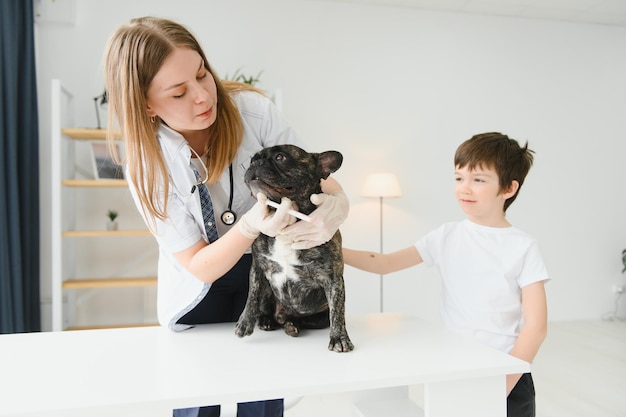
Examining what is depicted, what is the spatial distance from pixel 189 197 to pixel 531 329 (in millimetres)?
983

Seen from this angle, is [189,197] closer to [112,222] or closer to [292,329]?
[292,329]

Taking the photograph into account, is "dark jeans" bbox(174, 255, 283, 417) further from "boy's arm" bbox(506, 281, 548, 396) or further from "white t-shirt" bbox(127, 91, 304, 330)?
"boy's arm" bbox(506, 281, 548, 396)

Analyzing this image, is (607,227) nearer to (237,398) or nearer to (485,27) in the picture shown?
(485,27)

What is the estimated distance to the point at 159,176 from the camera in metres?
1.19

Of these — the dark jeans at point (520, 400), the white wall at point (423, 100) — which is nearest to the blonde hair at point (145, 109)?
the dark jeans at point (520, 400)

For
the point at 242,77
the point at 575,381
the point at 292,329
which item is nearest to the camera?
the point at 292,329

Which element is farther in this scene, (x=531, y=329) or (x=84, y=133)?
(x=84, y=133)

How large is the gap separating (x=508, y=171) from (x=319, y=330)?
778 mm

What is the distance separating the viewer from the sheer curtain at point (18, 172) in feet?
10.9

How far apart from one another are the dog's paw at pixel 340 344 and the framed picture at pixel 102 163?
2988 millimetres

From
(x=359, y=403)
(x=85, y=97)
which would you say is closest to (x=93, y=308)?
(x=85, y=97)

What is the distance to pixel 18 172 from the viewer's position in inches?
138

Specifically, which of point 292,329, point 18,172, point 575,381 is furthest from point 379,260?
point 18,172

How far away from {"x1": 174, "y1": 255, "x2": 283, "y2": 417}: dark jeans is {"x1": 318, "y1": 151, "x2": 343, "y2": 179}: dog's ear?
0.37 meters
